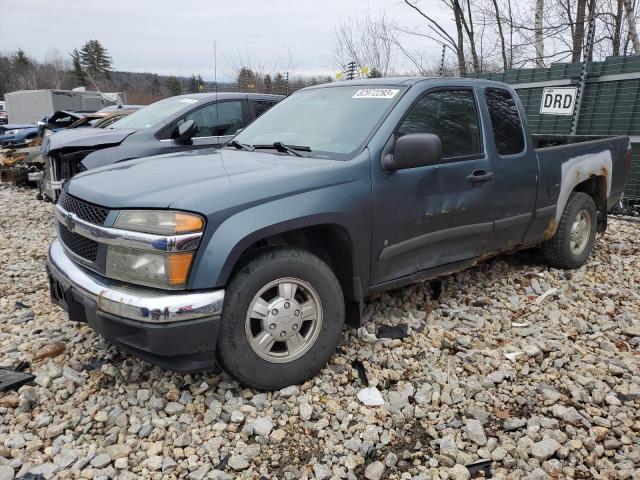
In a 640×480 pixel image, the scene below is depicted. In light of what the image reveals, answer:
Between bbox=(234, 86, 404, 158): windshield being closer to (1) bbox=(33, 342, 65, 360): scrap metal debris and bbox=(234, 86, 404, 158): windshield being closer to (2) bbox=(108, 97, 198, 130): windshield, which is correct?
(1) bbox=(33, 342, 65, 360): scrap metal debris

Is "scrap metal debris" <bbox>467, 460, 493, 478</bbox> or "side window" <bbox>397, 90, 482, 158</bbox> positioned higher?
"side window" <bbox>397, 90, 482, 158</bbox>

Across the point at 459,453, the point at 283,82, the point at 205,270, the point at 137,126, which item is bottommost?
the point at 459,453

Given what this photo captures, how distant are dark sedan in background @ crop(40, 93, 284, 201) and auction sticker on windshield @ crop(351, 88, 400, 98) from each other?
276 centimetres

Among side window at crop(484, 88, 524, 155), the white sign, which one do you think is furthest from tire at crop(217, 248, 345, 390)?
the white sign

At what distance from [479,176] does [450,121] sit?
17.7 inches

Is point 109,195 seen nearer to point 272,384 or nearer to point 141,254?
point 141,254

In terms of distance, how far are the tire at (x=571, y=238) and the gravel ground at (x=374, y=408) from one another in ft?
2.63

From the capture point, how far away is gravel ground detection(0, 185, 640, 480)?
7.77 feet

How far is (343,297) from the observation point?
3.04 meters

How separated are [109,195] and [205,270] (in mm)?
703

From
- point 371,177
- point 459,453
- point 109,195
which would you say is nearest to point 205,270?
point 109,195

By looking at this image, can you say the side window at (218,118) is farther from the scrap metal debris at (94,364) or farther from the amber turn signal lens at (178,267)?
the amber turn signal lens at (178,267)

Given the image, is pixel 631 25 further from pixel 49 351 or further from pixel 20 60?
pixel 20 60

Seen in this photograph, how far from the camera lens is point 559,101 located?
8.70 meters
